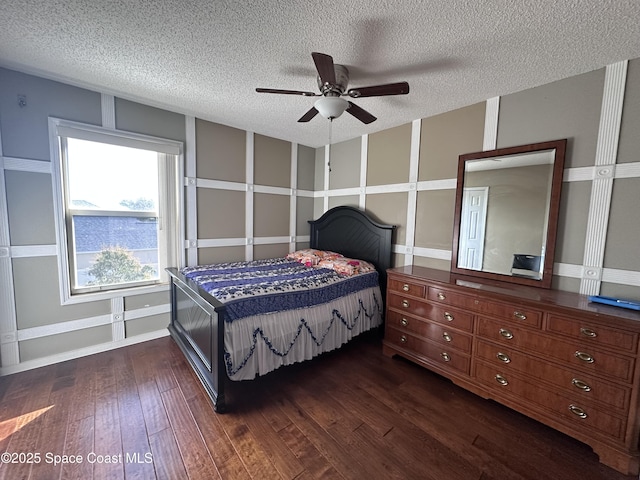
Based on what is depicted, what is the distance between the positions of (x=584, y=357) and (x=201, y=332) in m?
2.65

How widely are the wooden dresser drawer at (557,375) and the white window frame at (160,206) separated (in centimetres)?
323

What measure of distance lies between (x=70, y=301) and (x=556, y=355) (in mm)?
3992

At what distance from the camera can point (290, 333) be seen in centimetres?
216

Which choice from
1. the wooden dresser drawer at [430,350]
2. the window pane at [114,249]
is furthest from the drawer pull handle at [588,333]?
the window pane at [114,249]

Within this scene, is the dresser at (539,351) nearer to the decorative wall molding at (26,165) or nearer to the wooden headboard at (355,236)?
the wooden headboard at (355,236)

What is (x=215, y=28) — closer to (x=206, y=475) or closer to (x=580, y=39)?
(x=580, y=39)

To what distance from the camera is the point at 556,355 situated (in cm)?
162

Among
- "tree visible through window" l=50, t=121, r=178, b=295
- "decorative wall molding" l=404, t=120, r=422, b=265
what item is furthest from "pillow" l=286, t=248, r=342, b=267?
"tree visible through window" l=50, t=121, r=178, b=295

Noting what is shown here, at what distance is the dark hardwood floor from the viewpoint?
1427 mm

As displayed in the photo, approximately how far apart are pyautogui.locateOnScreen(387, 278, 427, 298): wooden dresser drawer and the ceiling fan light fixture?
163 cm

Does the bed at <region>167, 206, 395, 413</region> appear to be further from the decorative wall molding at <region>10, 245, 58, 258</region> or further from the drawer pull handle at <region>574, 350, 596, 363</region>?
the drawer pull handle at <region>574, 350, 596, 363</region>

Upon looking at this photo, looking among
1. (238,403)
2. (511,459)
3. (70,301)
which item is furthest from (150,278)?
(511,459)

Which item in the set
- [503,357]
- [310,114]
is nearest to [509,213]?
[503,357]

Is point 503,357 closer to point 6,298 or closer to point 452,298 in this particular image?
point 452,298
